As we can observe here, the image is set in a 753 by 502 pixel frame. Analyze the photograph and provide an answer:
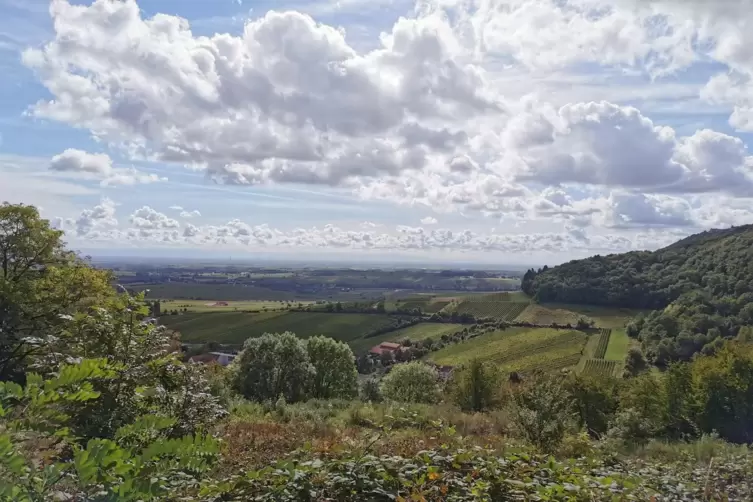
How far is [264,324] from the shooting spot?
272 feet

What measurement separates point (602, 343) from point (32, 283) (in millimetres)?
69664

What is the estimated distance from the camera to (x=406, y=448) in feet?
23.7

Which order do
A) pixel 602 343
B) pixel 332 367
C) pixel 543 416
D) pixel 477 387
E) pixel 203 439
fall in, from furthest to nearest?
pixel 602 343, pixel 332 367, pixel 477 387, pixel 543 416, pixel 203 439

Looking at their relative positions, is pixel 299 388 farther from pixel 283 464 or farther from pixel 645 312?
pixel 645 312

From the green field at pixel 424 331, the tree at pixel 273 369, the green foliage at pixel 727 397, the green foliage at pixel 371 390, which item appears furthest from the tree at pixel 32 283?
the green field at pixel 424 331

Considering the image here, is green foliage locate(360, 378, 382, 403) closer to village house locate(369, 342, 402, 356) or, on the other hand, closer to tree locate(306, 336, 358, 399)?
Answer: tree locate(306, 336, 358, 399)

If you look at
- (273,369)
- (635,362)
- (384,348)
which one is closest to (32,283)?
(273,369)

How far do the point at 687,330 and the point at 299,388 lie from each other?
193 ft

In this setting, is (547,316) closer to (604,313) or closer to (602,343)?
(604,313)

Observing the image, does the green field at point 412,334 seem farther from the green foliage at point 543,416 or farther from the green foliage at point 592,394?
the green foliage at point 543,416

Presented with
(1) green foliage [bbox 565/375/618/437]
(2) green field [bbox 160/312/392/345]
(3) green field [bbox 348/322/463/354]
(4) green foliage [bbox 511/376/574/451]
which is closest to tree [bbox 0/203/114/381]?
(4) green foliage [bbox 511/376/574/451]

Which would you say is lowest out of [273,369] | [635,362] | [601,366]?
[601,366]

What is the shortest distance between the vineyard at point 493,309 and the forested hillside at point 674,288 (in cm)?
645

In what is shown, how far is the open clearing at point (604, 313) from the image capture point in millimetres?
81750
